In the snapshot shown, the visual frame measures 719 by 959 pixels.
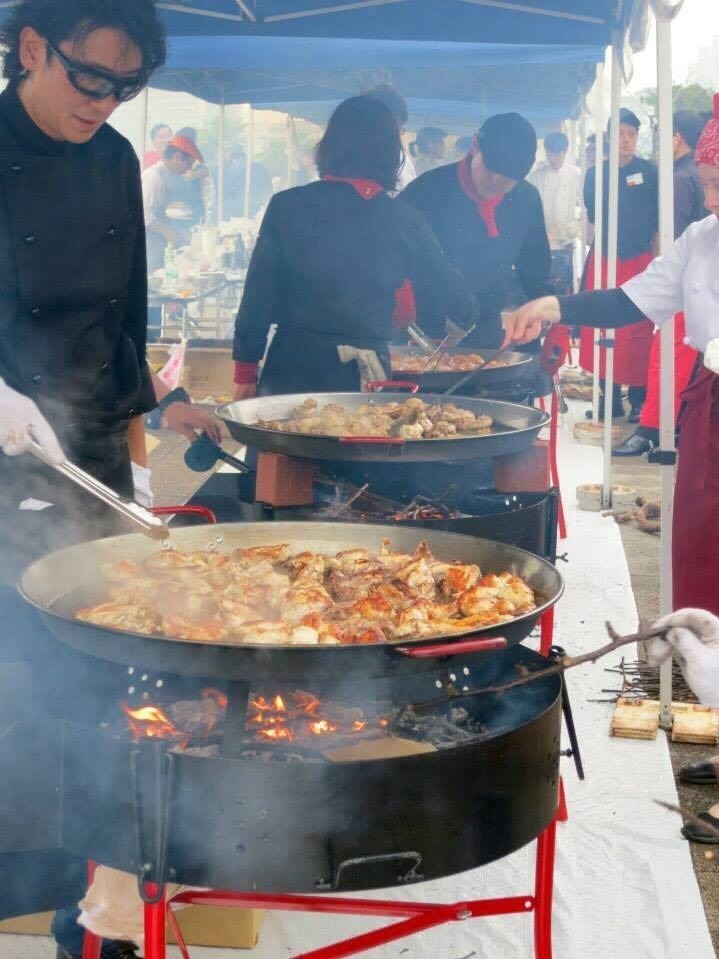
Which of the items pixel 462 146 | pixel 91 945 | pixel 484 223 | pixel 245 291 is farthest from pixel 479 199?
pixel 462 146

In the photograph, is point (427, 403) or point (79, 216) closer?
point (79, 216)

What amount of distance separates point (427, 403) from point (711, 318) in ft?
3.48

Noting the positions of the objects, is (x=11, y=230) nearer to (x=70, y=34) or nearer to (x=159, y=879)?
(x=70, y=34)

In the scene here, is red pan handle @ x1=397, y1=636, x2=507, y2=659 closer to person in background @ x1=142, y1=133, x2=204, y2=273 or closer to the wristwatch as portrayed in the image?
the wristwatch

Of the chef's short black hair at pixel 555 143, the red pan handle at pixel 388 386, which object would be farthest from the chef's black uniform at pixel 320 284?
the chef's short black hair at pixel 555 143

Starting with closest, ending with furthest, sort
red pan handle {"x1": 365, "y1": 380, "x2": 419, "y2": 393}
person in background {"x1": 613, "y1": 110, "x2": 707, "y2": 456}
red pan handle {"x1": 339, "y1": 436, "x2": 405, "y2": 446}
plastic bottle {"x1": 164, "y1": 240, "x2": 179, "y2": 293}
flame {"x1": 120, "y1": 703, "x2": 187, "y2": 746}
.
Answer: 1. flame {"x1": 120, "y1": 703, "x2": 187, "y2": 746}
2. red pan handle {"x1": 339, "y1": 436, "x2": 405, "y2": 446}
3. red pan handle {"x1": 365, "y1": 380, "x2": 419, "y2": 393}
4. person in background {"x1": 613, "y1": 110, "x2": 707, "y2": 456}
5. plastic bottle {"x1": 164, "y1": 240, "x2": 179, "y2": 293}

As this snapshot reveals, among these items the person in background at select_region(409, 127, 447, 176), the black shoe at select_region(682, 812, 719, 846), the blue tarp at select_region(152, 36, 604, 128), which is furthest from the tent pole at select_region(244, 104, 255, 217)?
the black shoe at select_region(682, 812, 719, 846)

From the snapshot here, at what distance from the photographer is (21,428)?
7.70 ft

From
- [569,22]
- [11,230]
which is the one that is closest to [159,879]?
[11,230]

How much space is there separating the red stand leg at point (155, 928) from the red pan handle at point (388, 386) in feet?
9.20

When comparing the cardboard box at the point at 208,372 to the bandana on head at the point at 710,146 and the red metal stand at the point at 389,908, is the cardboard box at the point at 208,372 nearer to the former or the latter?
the bandana on head at the point at 710,146

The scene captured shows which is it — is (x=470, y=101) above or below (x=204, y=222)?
above

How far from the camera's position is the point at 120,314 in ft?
10.4

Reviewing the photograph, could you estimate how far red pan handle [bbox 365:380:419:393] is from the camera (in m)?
4.52
